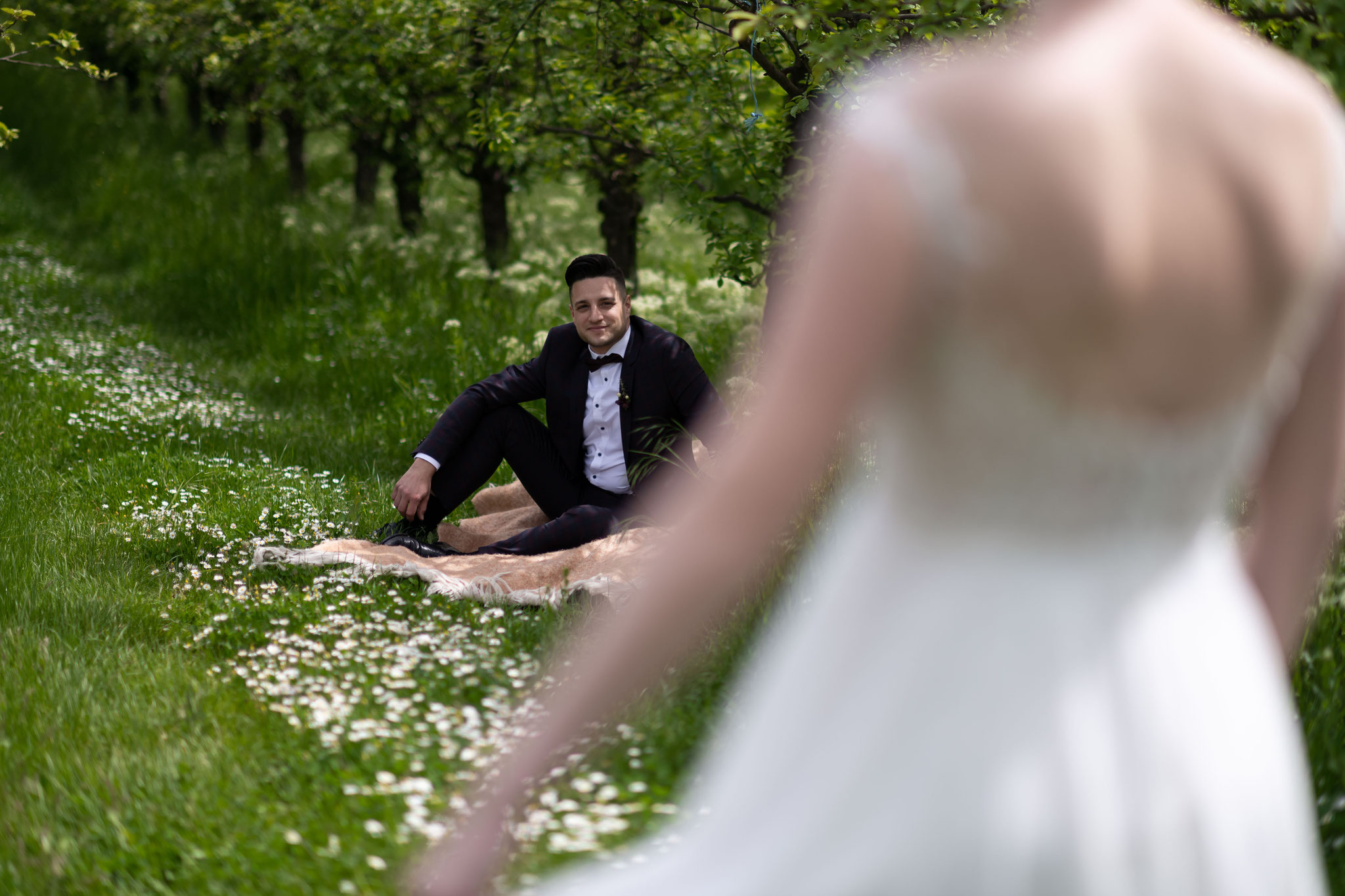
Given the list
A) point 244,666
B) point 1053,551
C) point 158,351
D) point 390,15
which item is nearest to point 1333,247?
point 1053,551

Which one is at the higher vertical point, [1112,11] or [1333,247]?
[1112,11]

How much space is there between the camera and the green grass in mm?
2775

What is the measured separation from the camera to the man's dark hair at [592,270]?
225 inches

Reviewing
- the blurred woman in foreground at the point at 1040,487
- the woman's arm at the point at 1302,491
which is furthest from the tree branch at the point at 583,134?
the blurred woman in foreground at the point at 1040,487

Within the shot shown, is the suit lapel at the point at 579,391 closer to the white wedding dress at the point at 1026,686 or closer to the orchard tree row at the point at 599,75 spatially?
the orchard tree row at the point at 599,75

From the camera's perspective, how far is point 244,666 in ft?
12.4

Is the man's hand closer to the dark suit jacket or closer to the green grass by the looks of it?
the dark suit jacket

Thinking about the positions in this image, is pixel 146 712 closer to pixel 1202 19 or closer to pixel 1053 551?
pixel 1053 551

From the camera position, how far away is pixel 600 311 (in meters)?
5.73

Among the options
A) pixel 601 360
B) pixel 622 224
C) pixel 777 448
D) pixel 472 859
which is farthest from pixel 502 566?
pixel 622 224

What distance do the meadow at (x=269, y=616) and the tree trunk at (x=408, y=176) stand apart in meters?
1.89

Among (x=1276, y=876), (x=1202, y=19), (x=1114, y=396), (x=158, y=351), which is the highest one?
(x=1202, y=19)

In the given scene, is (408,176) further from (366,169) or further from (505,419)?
(505,419)

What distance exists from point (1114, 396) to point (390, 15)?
9518mm
